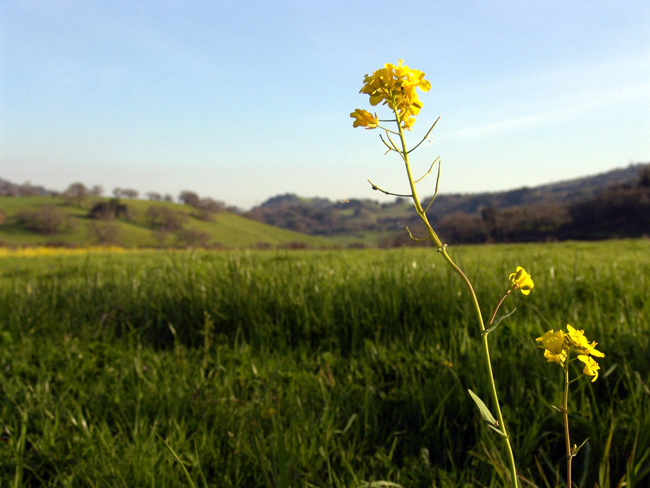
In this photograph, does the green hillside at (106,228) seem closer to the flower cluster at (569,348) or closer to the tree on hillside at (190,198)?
the tree on hillside at (190,198)

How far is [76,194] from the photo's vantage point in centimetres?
9306

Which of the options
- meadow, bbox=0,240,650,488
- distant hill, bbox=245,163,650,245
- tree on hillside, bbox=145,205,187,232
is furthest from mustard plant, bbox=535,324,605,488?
distant hill, bbox=245,163,650,245

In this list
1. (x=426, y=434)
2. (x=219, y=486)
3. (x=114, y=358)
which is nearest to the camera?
(x=219, y=486)

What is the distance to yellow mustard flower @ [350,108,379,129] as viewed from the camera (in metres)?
0.97

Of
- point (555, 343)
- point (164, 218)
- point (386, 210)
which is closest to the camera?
point (555, 343)

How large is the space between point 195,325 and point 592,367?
3369mm

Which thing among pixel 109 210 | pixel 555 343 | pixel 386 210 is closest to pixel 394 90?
pixel 555 343

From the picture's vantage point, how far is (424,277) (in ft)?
12.9

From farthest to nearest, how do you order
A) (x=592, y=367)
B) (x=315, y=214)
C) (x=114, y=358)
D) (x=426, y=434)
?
(x=315, y=214) → (x=114, y=358) → (x=426, y=434) → (x=592, y=367)

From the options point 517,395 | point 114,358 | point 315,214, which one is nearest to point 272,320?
point 114,358

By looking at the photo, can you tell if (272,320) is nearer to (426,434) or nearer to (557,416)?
(426,434)

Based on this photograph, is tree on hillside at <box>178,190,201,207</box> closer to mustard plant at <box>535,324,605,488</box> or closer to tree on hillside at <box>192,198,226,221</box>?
tree on hillside at <box>192,198,226,221</box>

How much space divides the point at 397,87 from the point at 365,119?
10 cm

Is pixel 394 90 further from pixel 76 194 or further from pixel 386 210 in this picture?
pixel 386 210
